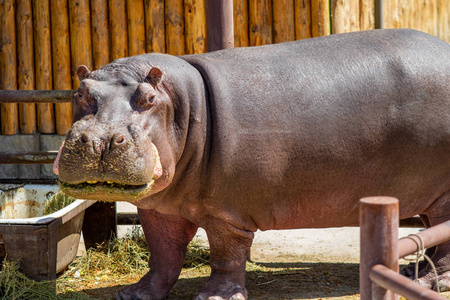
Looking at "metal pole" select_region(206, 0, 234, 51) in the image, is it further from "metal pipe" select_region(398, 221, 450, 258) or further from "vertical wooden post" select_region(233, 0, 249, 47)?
"metal pipe" select_region(398, 221, 450, 258)

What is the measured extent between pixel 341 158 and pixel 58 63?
3657mm

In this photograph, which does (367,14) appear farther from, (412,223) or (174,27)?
(412,223)

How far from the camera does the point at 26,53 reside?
6.33 metres

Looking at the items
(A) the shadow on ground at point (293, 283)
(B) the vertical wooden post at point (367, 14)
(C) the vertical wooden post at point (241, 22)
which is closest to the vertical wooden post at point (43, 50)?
(C) the vertical wooden post at point (241, 22)

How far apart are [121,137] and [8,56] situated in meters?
3.96

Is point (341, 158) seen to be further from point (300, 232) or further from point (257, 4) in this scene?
point (257, 4)

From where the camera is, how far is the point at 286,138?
342 cm

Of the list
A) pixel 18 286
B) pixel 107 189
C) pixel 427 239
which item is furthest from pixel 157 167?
pixel 427 239

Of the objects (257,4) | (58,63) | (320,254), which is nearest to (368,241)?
(320,254)

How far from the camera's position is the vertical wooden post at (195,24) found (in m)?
6.06

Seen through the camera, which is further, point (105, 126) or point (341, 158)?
point (341, 158)

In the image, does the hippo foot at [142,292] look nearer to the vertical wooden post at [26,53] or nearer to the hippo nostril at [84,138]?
the hippo nostril at [84,138]

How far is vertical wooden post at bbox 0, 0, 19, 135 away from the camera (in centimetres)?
633

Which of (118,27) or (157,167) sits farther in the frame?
(118,27)
